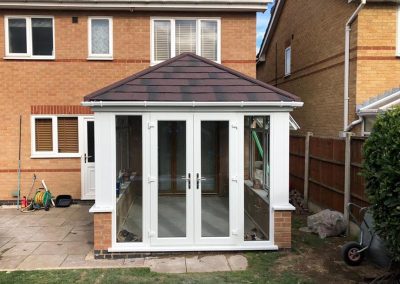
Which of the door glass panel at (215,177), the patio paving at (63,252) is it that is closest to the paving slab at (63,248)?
the patio paving at (63,252)

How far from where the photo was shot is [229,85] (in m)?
7.27

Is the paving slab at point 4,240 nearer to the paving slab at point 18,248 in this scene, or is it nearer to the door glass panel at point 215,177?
the paving slab at point 18,248

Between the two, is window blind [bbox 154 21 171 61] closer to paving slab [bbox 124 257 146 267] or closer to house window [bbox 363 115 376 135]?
house window [bbox 363 115 376 135]

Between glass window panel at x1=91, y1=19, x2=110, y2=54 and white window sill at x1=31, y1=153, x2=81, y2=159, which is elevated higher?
glass window panel at x1=91, y1=19, x2=110, y2=54

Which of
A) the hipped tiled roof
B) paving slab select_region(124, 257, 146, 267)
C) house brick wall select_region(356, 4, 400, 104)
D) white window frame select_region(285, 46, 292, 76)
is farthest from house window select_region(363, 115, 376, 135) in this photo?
paving slab select_region(124, 257, 146, 267)

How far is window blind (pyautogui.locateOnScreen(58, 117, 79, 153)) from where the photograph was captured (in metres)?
11.4

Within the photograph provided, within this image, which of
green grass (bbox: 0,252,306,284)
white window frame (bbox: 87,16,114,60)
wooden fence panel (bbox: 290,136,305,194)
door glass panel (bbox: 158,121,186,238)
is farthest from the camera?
wooden fence panel (bbox: 290,136,305,194)

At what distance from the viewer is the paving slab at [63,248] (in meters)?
7.18

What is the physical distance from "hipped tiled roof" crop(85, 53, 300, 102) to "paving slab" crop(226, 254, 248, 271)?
8.79ft

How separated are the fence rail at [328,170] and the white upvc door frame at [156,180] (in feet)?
10.9

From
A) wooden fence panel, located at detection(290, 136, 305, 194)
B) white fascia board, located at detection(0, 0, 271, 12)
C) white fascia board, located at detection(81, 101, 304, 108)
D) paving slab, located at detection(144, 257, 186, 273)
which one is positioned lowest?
paving slab, located at detection(144, 257, 186, 273)

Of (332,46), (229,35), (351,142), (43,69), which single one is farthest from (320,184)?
(43,69)

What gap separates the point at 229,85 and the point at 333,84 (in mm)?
5146

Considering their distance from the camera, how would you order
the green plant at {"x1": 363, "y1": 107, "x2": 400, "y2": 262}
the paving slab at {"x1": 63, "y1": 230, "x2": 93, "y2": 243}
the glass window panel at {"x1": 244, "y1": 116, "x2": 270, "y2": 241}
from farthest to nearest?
the paving slab at {"x1": 63, "y1": 230, "x2": 93, "y2": 243} < the glass window panel at {"x1": 244, "y1": 116, "x2": 270, "y2": 241} < the green plant at {"x1": 363, "y1": 107, "x2": 400, "y2": 262}
